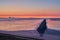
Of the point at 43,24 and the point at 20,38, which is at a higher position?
the point at 20,38

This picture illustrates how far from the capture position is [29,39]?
254 cm

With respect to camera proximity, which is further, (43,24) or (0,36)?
(43,24)

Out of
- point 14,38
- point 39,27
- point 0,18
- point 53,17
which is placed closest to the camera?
point 14,38

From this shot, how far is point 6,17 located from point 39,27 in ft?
10.5

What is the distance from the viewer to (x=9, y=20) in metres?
8.18

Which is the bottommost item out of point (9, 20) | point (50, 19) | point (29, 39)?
point (50, 19)

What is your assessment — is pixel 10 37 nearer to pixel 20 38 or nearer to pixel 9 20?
pixel 20 38

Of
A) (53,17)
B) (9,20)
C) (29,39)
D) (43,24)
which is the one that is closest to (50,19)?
(53,17)

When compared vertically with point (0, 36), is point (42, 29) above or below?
below

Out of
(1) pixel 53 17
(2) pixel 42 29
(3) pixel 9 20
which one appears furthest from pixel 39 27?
(1) pixel 53 17

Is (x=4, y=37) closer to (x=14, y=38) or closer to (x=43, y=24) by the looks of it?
(x=14, y=38)

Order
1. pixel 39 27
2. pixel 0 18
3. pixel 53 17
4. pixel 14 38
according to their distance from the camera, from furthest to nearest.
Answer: pixel 53 17, pixel 0 18, pixel 39 27, pixel 14 38

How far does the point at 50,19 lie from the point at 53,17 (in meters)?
0.37

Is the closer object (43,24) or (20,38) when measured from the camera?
(20,38)
